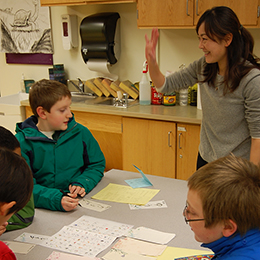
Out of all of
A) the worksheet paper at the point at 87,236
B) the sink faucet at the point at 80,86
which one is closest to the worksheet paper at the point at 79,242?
the worksheet paper at the point at 87,236

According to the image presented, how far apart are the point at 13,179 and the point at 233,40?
1.22 metres

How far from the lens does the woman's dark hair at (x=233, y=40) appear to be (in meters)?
1.62

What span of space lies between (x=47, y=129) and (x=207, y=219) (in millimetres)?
1073

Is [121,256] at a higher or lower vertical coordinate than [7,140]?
lower

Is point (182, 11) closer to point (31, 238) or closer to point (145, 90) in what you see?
point (145, 90)

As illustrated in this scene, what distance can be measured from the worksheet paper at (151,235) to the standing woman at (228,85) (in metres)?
0.63

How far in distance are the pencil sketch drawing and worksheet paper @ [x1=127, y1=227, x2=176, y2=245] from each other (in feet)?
9.91

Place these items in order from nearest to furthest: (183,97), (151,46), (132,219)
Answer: (132,219) → (151,46) → (183,97)

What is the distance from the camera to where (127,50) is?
352cm

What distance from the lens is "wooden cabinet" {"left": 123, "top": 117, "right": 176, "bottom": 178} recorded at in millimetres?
2885

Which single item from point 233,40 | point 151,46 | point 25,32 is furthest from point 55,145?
point 25,32

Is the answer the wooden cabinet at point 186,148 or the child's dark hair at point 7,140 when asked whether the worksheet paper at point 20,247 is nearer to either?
the child's dark hair at point 7,140

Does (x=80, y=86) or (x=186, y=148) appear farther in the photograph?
(x=80, y=86)

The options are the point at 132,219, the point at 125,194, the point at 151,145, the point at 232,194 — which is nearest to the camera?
the point at 232,194
